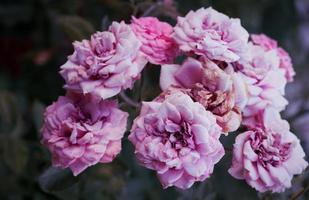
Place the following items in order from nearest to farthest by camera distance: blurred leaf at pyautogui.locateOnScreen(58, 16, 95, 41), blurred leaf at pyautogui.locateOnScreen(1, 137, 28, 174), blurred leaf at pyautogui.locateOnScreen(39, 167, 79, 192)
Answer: blurred leaf at pyautogui.locateOnScreen(39, 167, 79, 192), blurred leaf at pyautogui.locateOnScreen(58, 16, 95, 41), blurred leaf at pyautogui.locateOnScreen(1, 137, 28, 174)

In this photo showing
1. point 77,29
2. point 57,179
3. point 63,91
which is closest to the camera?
point 57,179

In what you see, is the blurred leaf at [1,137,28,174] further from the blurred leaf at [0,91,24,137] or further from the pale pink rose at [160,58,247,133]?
the pale pink rose at [160,58,247,133]

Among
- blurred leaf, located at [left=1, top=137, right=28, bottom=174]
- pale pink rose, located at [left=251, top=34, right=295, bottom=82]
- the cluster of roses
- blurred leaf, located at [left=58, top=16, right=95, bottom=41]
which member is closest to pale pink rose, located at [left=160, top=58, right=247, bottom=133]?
the cluster of roses

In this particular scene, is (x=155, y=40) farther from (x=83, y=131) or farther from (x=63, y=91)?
(x=63, y=91)

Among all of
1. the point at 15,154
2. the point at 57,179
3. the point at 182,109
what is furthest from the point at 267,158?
the point at 15,154

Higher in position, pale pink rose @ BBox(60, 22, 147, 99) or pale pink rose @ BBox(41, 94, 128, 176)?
pale pink rose @ BBox(60, 22, 147, 99)

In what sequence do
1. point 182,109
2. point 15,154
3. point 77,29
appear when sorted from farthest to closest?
1. point 15,154
2. point 77,29
3. point 182,109
